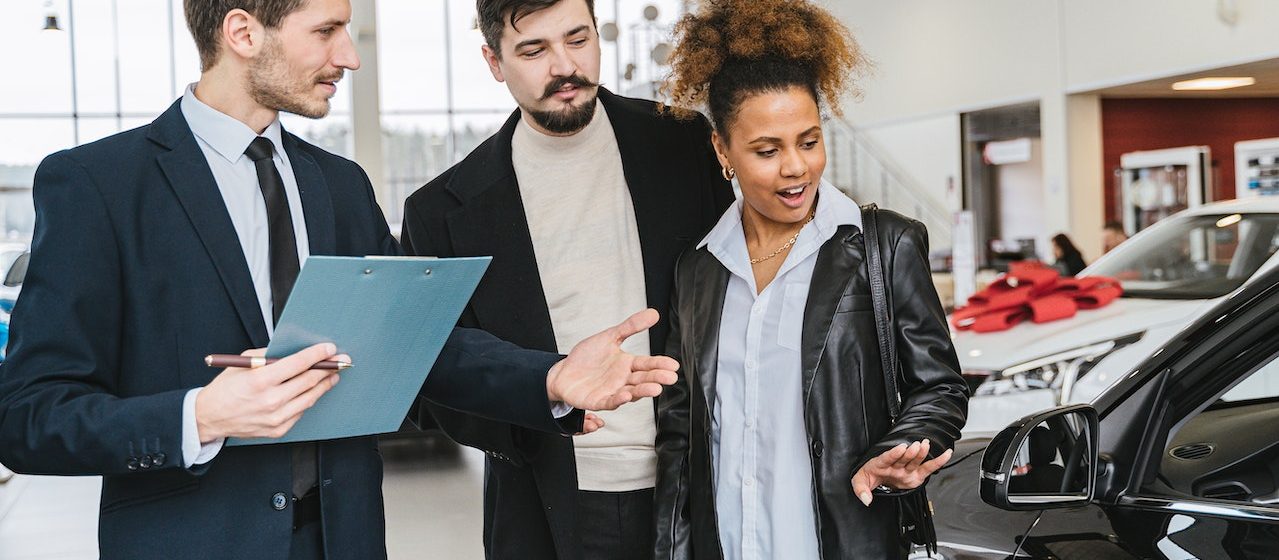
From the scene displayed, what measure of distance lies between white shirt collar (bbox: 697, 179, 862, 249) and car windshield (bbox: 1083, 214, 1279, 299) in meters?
3.65

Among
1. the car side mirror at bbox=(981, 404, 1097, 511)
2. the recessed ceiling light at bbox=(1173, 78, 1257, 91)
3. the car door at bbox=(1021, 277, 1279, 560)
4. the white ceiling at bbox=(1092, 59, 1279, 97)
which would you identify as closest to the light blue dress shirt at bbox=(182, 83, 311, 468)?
the car side mirror at bbox=(981, 404, 1097, 511)

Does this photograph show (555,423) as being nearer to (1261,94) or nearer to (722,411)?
(722,411)

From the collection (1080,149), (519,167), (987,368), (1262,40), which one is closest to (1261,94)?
(1080,149)

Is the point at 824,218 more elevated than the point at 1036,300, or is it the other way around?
the point at 824,218

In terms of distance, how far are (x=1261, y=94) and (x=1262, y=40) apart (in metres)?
3.62

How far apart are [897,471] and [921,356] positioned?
21 cm

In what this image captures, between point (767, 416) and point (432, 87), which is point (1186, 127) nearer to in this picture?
point (432, 87)

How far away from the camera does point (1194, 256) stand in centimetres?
565

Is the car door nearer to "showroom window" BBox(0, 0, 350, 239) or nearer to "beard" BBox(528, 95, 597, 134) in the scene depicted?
"beard" BBox(528, 95, 597, 134)

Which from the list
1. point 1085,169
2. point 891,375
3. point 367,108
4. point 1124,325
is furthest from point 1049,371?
point 1085,169

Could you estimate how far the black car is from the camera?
158 centimetres

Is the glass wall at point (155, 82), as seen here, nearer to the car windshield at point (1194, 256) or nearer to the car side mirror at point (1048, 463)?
the car windshield at point (1194, 256)

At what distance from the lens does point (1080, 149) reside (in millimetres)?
13078

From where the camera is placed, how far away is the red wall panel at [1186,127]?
527 inches
